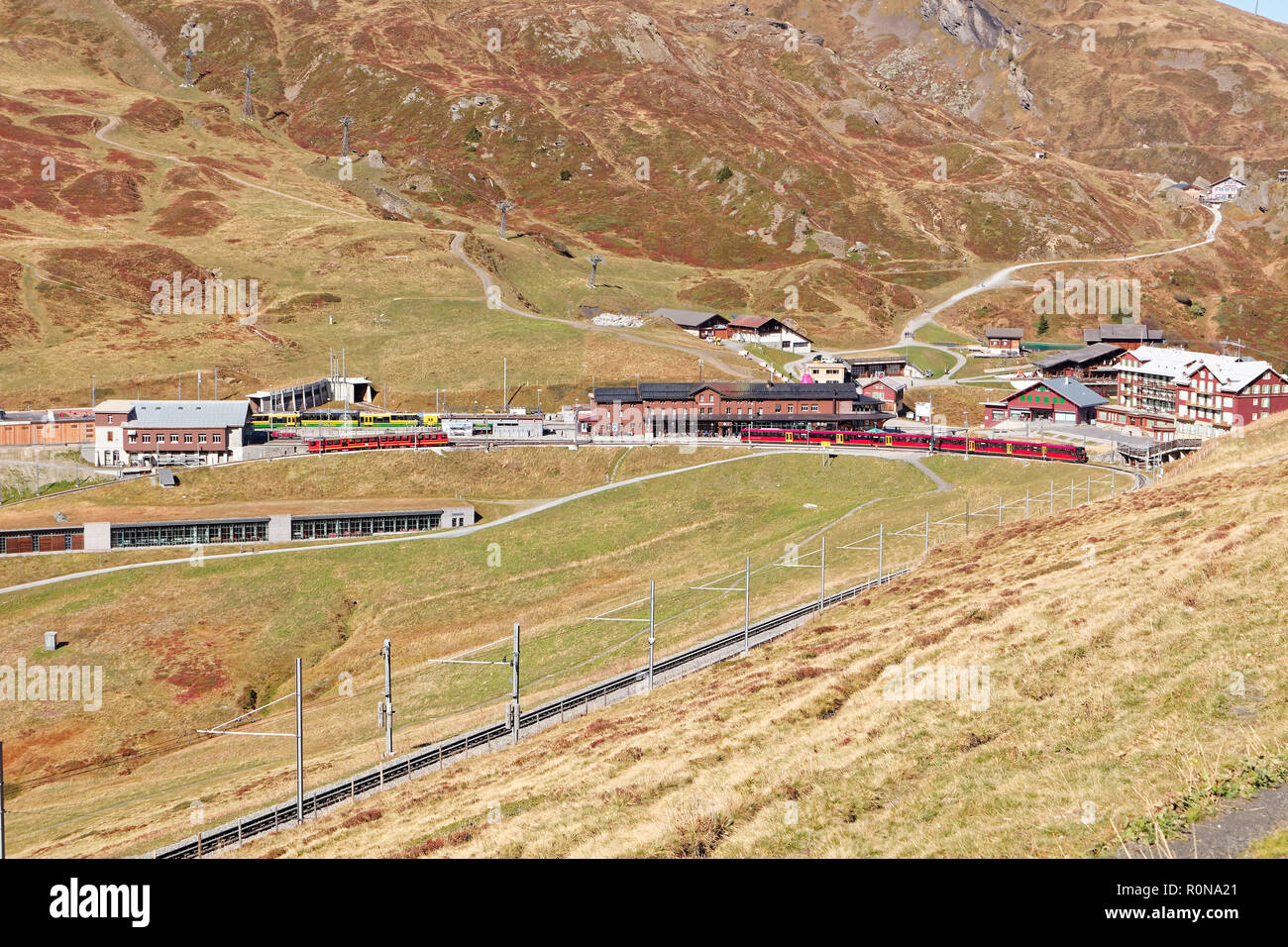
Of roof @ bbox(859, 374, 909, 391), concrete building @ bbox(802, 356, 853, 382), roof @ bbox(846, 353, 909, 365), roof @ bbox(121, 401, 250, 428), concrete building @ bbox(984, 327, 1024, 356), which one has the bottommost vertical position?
roof @ bbox(121, 401, 250, 428)

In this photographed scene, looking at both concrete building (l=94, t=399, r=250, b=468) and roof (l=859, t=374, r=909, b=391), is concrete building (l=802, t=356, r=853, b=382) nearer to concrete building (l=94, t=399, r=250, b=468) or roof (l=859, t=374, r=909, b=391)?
roof (l=859, t=374, r=909, b=391)

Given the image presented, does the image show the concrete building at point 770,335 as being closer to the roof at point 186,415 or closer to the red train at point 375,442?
the red train at point 375,442

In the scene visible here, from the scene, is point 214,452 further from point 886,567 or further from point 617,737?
point 617,737

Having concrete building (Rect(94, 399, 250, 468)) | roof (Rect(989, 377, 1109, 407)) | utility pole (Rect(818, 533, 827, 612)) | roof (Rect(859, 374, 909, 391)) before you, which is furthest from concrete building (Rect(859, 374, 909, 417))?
concrete building (Rect(94, 399, 250, 468))

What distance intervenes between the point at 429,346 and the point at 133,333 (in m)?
48.5

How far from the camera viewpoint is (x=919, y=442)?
12344 centimetres

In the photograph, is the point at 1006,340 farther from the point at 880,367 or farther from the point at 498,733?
the point at 498,733

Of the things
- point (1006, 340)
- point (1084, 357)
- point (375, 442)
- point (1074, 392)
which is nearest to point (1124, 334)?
point (1006, 340)

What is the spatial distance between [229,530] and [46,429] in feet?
161

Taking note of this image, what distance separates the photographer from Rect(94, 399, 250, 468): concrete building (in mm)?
125875

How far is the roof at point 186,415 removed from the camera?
126 m

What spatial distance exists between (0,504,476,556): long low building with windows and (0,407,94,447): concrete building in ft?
135

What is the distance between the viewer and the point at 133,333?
171125 mm
